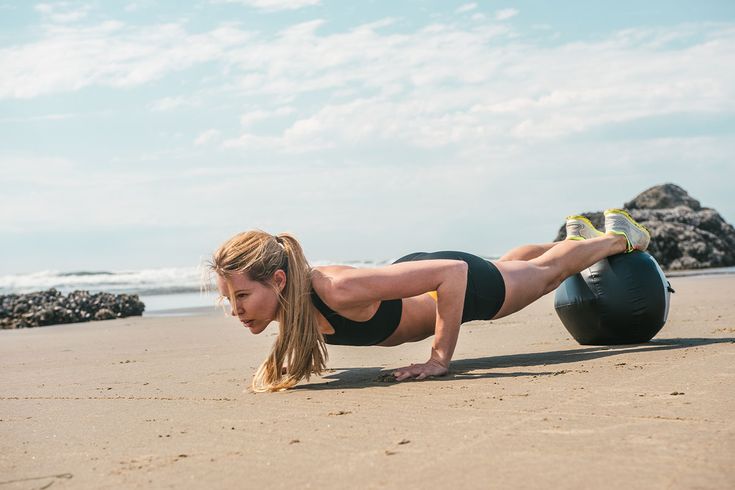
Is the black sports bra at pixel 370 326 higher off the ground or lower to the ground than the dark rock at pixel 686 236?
higher

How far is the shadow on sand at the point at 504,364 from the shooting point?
5.34 metres

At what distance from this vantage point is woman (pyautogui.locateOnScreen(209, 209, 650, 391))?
517cm

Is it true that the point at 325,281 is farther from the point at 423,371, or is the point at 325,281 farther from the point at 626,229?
the point at 626,229

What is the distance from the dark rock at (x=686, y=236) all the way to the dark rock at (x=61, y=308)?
39.5ft

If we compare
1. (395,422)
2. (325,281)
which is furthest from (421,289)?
(395,422)

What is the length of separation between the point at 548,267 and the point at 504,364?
2.95 feet

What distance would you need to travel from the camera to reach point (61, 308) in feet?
44.3

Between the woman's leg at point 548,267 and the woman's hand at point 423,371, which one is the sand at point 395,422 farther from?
the woman's leg at point 548,267

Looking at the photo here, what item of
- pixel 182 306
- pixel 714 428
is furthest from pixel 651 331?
pixel 182 306

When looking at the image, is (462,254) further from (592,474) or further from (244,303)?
(592,474)

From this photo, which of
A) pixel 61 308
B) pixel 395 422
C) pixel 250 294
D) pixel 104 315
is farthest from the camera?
pixel 104 315

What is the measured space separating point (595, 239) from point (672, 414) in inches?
115

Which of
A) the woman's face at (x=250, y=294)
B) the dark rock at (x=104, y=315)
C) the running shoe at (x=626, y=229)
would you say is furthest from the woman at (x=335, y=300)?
the dark rock at (x=104, y=315)

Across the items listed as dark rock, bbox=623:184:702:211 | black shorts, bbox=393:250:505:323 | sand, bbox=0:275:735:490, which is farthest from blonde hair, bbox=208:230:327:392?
dark rock, bbox=623:184:702:211
